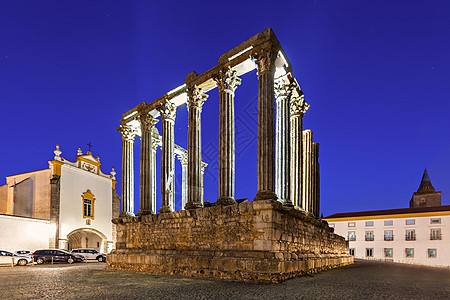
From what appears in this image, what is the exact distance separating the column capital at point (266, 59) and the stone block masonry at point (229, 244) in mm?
4376

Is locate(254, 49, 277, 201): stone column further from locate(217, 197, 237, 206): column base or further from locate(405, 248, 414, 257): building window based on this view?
locate(405, 248, 414, 257): building window

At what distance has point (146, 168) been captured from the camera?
50.3ft

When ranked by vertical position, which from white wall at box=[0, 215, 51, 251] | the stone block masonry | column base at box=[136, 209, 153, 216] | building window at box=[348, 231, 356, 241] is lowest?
building window at box=[348, 231, 356, 241]

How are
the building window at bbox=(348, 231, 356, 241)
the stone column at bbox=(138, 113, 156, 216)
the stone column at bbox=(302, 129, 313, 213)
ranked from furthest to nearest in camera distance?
1. the building window at bbox=(348, 231, 356, 241)
2. the stone column at bbox=(138, 113, 156, 216)
3. the stone column at bbox=(302, 129, 313, 213)

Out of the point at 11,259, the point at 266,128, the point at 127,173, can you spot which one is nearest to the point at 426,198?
the point at 127,173

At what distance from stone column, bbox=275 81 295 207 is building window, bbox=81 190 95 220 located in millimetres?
22465

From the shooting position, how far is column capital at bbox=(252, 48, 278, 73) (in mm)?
10500

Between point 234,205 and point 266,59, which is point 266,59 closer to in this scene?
point 266,59

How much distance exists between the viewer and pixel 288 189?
1120cm

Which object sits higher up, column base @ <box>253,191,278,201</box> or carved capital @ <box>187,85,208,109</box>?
carved capital @ <box>187,85,208,109</box>

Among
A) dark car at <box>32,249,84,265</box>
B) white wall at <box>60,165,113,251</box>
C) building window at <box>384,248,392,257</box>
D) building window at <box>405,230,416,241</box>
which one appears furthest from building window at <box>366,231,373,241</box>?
dark car at <box>32,249,84,265</box>

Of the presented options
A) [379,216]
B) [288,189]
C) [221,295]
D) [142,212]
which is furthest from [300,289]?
[379,216]

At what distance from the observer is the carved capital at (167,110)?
48.1 ft

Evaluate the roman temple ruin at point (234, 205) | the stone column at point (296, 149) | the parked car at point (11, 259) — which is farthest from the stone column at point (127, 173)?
the parked car at point (11, 259)
